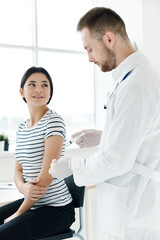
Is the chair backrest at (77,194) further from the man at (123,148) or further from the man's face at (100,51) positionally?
the man's face at (100,51)

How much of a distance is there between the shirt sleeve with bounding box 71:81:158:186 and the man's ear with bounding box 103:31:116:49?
21 cm

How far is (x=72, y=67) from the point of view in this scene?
4.35m

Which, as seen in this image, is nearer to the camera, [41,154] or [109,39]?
[109,39]

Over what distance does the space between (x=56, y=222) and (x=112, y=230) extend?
298 millimetres

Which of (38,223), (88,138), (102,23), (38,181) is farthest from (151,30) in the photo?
(38,223)

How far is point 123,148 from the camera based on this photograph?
47.1 inches

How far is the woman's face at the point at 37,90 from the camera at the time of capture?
169 centimetres

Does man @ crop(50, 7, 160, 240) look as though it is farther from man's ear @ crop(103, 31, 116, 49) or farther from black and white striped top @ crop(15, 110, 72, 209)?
black and white striped top @ crop(15, 110, 72, 209)

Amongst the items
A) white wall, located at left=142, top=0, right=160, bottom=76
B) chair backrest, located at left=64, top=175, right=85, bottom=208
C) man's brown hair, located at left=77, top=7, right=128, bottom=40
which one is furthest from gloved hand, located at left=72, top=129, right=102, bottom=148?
white wall, located at left=142, top=0, right=160, bottom=76

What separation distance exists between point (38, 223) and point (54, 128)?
444 mm

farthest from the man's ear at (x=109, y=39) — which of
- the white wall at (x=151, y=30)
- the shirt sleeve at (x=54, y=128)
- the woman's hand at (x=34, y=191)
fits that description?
the white wall at (x=151, y=30)

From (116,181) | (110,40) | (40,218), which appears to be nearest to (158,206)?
(116,181)

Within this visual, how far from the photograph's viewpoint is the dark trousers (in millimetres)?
1396

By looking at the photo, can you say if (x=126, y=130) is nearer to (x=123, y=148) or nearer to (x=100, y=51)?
(x=123, y=148)
